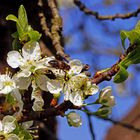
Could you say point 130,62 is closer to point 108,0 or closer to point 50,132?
point 50,132

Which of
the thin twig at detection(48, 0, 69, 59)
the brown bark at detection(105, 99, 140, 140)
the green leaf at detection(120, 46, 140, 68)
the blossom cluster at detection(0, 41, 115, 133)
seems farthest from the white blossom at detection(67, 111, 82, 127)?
the brown bark at detection(105, 99, 140, 140)

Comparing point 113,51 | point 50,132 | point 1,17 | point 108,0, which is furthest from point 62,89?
point 108,0

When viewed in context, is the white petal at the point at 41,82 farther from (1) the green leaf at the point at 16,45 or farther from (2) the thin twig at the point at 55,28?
(2) the thin twig at the point at 55,28

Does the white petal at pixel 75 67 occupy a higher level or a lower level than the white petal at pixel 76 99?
higher

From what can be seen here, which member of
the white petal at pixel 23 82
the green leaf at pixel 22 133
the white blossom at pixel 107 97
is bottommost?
the green leaf at pixel 22 133

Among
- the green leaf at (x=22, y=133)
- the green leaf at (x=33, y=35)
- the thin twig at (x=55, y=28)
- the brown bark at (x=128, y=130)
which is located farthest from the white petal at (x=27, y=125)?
the brown bark at (x=128, y=130)

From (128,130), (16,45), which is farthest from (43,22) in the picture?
(128,130)

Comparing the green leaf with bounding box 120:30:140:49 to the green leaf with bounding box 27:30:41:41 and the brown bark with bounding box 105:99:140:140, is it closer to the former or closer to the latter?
the green leaf with bounding box 27:30:41:41
